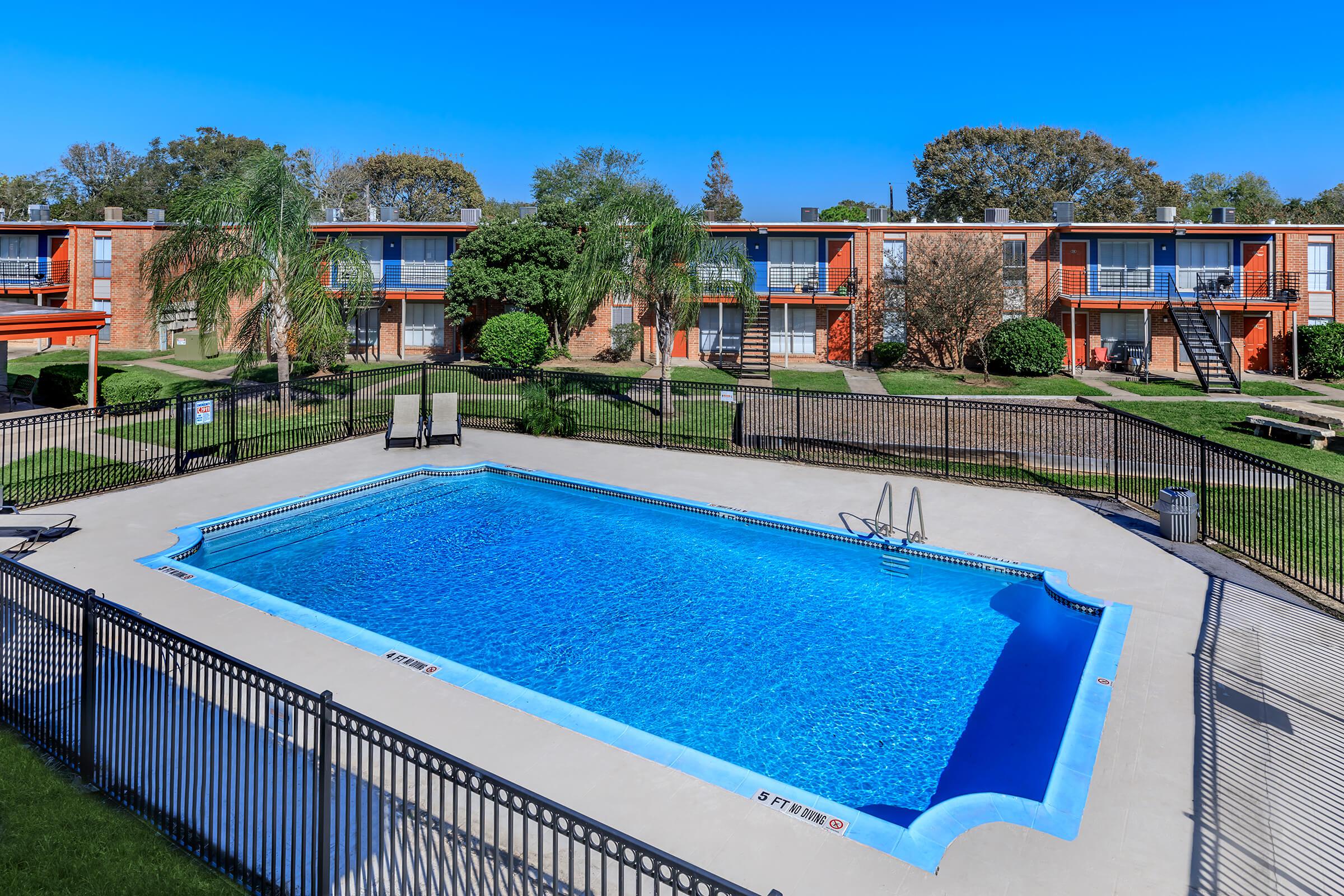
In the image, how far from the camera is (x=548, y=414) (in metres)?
19.9

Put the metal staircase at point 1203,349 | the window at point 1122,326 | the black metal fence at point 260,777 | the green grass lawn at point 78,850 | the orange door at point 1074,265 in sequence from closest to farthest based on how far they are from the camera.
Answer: the black metal fence at point 260,777 → the green grass lawn at point 78,850 → the metal staircase at point 1203,349 → the orange door at point 1074,265 → the window at point 1122,326

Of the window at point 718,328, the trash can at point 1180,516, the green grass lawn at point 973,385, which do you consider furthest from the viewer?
the window at point 718,328

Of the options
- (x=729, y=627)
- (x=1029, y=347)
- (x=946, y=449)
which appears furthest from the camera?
(x=1029, y=347)

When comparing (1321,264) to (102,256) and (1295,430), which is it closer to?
(1295,430)

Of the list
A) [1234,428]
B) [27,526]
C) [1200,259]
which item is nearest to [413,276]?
[27,526]

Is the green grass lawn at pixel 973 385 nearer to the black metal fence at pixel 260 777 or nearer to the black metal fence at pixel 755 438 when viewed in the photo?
the black metal fence at pixel 755 438

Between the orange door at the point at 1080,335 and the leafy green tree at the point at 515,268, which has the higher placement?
the leafy green tree at the point at 515,268

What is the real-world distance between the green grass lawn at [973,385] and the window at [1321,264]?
11.0 meters

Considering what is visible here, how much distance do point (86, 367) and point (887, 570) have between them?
22731 millimetres

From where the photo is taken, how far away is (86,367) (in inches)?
951

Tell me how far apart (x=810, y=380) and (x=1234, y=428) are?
1203 centimetres

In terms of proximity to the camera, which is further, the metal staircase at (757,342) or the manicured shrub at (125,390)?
the metal staircase at (757,342)

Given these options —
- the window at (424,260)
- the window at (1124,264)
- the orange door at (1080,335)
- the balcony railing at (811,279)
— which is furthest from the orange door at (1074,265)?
the window at (424,260)

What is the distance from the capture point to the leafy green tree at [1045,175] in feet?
188
